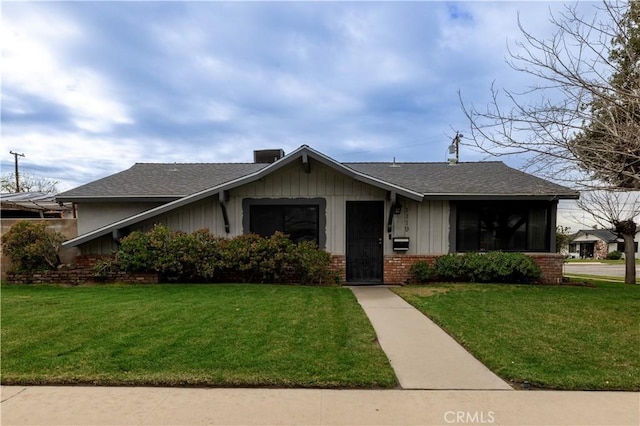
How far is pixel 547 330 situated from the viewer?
5.36 meters

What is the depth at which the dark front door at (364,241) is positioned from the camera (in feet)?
34.5

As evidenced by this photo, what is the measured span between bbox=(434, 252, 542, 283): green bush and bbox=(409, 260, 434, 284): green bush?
19 cm

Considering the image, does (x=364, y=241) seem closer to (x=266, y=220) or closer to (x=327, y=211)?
(x=327, y=211)

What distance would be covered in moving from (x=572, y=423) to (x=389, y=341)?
2280mm

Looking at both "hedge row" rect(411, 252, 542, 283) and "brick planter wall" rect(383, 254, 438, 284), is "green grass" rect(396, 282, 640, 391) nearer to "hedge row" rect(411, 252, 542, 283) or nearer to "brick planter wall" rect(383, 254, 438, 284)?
"hedge row" rect(411, 252, 542, 283)

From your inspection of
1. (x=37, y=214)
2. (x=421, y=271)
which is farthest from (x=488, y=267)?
(x=37, y=214)

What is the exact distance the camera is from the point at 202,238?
994 cm

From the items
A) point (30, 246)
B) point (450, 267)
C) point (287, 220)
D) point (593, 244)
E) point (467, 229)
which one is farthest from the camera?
point (593, 244)

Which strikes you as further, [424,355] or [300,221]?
[300,221]

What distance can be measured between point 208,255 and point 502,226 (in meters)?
8.10

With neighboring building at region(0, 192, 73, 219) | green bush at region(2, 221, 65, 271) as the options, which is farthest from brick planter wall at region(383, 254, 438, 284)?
neighboring building at region(0, 192, 73, 219)

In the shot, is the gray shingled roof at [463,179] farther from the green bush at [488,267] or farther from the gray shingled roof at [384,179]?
the green bush at [488,267]

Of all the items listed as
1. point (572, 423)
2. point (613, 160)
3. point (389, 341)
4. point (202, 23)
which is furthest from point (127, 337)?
point (613, 160)

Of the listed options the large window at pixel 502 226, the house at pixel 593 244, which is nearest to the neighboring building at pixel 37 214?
the large window at pixel 502 226
